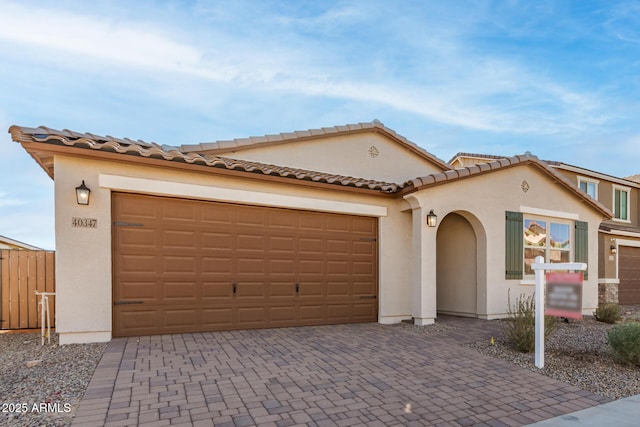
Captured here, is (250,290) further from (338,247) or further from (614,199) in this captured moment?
(614,199)

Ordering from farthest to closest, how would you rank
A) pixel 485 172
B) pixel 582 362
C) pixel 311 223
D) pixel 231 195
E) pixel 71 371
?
pixel 485 172, pixel 311 223, pixel 231 195, pixel 582 362, pixel 71 371

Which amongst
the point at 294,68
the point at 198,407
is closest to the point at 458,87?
the point at 294,68

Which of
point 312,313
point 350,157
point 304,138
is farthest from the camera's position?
point 350,157

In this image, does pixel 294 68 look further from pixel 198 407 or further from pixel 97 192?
pixel 198 407

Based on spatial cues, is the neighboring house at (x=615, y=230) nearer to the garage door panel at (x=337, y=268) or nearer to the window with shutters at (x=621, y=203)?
the window with shutters at (x=621, y=203)

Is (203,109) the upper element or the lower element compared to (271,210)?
upper

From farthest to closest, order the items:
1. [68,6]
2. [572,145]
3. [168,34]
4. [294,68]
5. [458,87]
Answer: [572,145] < [458,87] < [294,68] < [168,34] < [68,6]

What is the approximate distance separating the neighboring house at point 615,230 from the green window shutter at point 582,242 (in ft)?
6.60

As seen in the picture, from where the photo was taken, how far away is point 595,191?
56.9 ft

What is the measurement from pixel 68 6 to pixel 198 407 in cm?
892

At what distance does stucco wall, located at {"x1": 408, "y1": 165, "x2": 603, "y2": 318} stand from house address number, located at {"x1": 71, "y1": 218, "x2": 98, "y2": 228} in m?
6.62

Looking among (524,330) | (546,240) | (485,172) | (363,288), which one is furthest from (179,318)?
(546,240)

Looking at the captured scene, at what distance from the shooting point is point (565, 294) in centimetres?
562

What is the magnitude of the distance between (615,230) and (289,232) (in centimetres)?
1390
